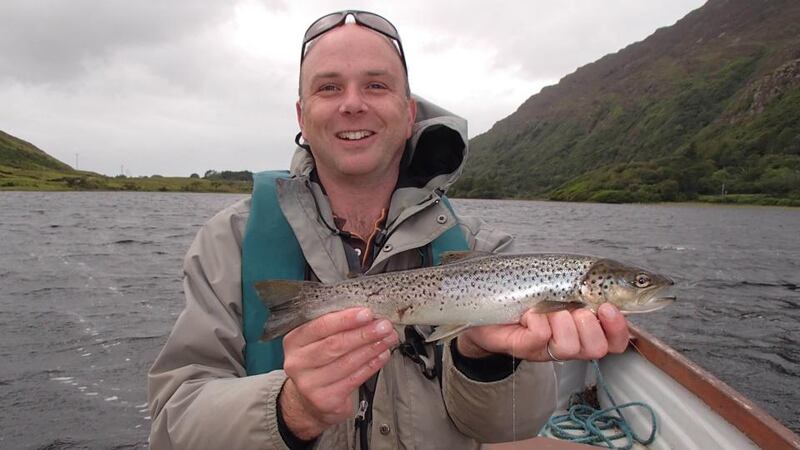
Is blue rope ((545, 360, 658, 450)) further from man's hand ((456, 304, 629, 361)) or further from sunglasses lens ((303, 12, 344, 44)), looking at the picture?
sunglasses lens ((303, 12, 344, 44))

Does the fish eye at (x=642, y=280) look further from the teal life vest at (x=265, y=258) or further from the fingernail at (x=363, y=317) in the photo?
the fingernail at (x=363, y=317)

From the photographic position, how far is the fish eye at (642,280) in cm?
369

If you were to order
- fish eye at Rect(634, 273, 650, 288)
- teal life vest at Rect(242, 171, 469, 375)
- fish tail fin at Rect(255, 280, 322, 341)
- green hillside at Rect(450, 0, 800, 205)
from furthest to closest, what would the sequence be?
green hillside at Rect(450, 0, 800, 205) < fish eye at Rect(634, 273, 650, 288) < teal life vest at Rect(242, 171, 469, 375) < fish tail fin at Rect(255, 280, 322, 341)

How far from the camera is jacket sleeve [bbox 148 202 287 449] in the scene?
2965mm

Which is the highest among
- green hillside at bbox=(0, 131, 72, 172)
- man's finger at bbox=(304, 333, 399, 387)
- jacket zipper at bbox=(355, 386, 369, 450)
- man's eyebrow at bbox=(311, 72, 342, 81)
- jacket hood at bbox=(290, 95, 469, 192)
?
green hillside at bbox=(0, 131, 72, 172)

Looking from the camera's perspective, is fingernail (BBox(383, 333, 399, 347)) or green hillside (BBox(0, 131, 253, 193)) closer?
fingernail (BBox(383, 333, 399, 347))

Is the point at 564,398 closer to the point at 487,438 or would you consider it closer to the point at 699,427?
the point at 699,427

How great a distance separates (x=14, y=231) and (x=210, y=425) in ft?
123

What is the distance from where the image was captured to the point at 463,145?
447cm

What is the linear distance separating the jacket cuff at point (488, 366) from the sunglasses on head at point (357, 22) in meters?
2.13

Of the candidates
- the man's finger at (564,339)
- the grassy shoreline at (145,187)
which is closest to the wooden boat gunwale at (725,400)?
the man's finger at (564,339)

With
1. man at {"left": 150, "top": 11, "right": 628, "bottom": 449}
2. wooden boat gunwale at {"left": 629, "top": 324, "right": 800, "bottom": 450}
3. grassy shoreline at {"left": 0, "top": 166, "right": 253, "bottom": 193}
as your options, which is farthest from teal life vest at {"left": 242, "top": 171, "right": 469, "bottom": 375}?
grassy shoreline at {"left": 0, "top": 166, "right": 253, "bottom": 193}

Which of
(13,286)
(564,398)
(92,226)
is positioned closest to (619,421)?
(564,398)

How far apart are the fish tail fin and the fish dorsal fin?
35.2 inches
